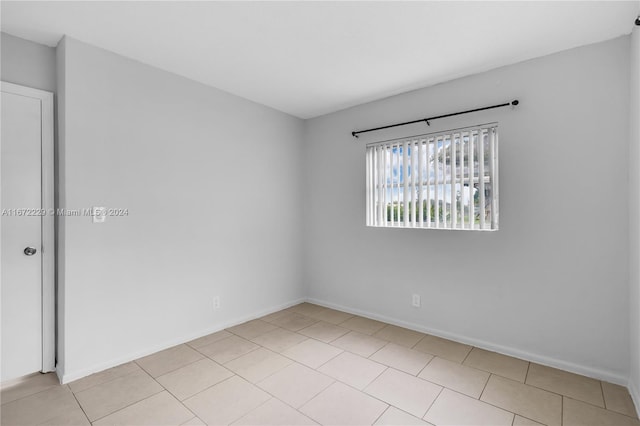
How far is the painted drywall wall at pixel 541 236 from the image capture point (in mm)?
2242

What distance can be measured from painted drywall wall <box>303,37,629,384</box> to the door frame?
2.93m

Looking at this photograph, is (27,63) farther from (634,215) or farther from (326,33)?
(634,215)

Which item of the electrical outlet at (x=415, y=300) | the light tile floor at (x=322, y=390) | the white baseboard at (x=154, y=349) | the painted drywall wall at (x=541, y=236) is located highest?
the painted drywall wall at (x=541, y=236)

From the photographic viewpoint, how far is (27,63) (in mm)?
2291

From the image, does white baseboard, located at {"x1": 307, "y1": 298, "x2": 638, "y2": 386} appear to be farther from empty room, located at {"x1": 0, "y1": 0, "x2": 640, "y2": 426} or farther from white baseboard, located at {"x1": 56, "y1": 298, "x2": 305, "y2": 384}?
white baseboard, located at {"x1": 56, "y1": 298, "x2": 305, "y2": 384}

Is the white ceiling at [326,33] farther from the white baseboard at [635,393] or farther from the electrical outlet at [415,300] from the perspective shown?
the white baseboard at [635,393]

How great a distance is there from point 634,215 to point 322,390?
237cm

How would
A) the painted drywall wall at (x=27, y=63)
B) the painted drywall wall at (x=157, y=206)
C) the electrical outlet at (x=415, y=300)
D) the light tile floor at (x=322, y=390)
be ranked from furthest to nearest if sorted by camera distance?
1. the electrical outlet at (x=415, y=300)
2. the painted drywall wall at (x=157, y=206)
3. the painted drywall wall at (x=27, y=63)
4. the light tile floor at (x=322, y=390)

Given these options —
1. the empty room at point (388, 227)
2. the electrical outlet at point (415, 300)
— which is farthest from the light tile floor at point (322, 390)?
the electrical outlet at point (415, 300)

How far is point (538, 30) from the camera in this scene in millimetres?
2166

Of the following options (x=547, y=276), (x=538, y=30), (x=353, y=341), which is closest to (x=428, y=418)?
(x=353, y=341)

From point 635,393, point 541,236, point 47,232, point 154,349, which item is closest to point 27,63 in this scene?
point 47,232

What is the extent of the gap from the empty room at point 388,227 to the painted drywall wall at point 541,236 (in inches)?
0.6

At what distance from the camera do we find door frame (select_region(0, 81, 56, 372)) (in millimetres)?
2334
